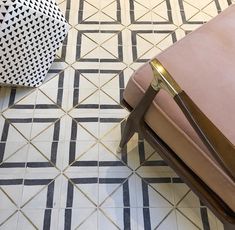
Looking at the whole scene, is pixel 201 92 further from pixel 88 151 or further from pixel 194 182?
pixel 88 151

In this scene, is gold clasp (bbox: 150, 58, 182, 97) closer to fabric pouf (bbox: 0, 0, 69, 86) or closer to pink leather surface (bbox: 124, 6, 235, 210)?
pink leather surface (bbox: 124, 6, 235, 210)

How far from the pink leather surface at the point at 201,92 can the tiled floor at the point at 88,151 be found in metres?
0.30

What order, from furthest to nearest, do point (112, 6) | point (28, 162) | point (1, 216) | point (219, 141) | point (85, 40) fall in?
point (112, 6) → point (85, 40) → point (28, 162) → point (1, 216) → point (219, 141)

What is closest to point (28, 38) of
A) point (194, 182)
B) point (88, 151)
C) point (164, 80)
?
point (88, 151)

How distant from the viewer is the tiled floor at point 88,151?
1151mm

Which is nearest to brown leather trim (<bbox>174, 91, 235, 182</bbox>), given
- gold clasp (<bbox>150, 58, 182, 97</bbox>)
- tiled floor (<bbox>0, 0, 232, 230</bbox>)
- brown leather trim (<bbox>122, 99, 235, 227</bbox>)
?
gold clasp (<bbox>150, 58, 182, 97</bbox>)

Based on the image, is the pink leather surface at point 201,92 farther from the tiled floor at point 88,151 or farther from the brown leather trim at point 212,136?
the tiled floor at point 88,151

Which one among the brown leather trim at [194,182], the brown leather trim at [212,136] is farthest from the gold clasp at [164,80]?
the brown leather trim at [194,182]

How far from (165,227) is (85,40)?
32.9 inches

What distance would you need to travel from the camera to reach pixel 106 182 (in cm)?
121

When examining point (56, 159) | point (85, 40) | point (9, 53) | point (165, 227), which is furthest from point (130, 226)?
point (85, 40)

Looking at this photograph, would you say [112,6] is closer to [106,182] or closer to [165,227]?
[106,182]

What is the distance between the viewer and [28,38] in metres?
1.23

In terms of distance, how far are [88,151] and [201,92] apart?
50cm
